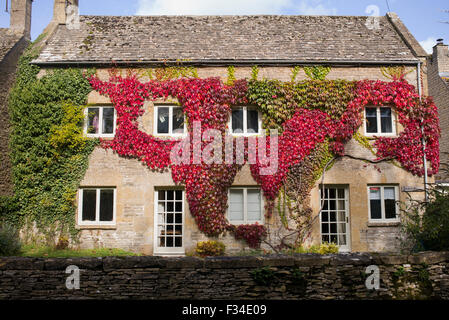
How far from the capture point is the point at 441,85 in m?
19.3

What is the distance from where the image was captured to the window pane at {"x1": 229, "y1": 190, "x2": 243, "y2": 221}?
12781 millimetres

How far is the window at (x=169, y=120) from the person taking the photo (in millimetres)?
13141

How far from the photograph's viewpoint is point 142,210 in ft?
41.2

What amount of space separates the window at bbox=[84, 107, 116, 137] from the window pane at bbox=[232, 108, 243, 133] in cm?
452

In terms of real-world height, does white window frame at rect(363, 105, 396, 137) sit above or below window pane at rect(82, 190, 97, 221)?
above

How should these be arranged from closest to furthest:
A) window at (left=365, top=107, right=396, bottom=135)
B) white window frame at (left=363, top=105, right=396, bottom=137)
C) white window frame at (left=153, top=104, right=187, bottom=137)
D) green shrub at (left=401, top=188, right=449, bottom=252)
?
green shrub at (left=401, top=188, right=449, bottom=252), white window frame at (left=153, top=104, right=187, bottom=137), white window frame at (left=363, top=105, right=396, bottom=137), window at (left=365, top=107, right=396, bottom=135)

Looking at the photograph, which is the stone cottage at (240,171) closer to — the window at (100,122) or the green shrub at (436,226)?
the window at (100,122)

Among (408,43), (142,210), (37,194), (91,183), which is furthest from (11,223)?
(408,43)

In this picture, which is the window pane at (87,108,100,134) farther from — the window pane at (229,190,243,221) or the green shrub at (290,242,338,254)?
the green shrub at (290,242,338,254)

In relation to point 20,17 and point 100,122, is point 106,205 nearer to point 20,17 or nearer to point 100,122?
point 100,122

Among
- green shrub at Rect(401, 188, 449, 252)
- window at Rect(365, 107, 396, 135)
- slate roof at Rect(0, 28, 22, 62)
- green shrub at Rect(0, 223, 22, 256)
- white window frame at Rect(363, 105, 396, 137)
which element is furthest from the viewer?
slate roof at Rect(0, 28, 22, 62)

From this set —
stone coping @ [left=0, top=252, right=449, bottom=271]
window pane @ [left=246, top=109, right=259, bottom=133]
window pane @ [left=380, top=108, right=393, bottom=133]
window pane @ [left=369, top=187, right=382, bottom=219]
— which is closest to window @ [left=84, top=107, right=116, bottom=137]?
window pane @ [left=246, top=109, right=259, bottom=133]
